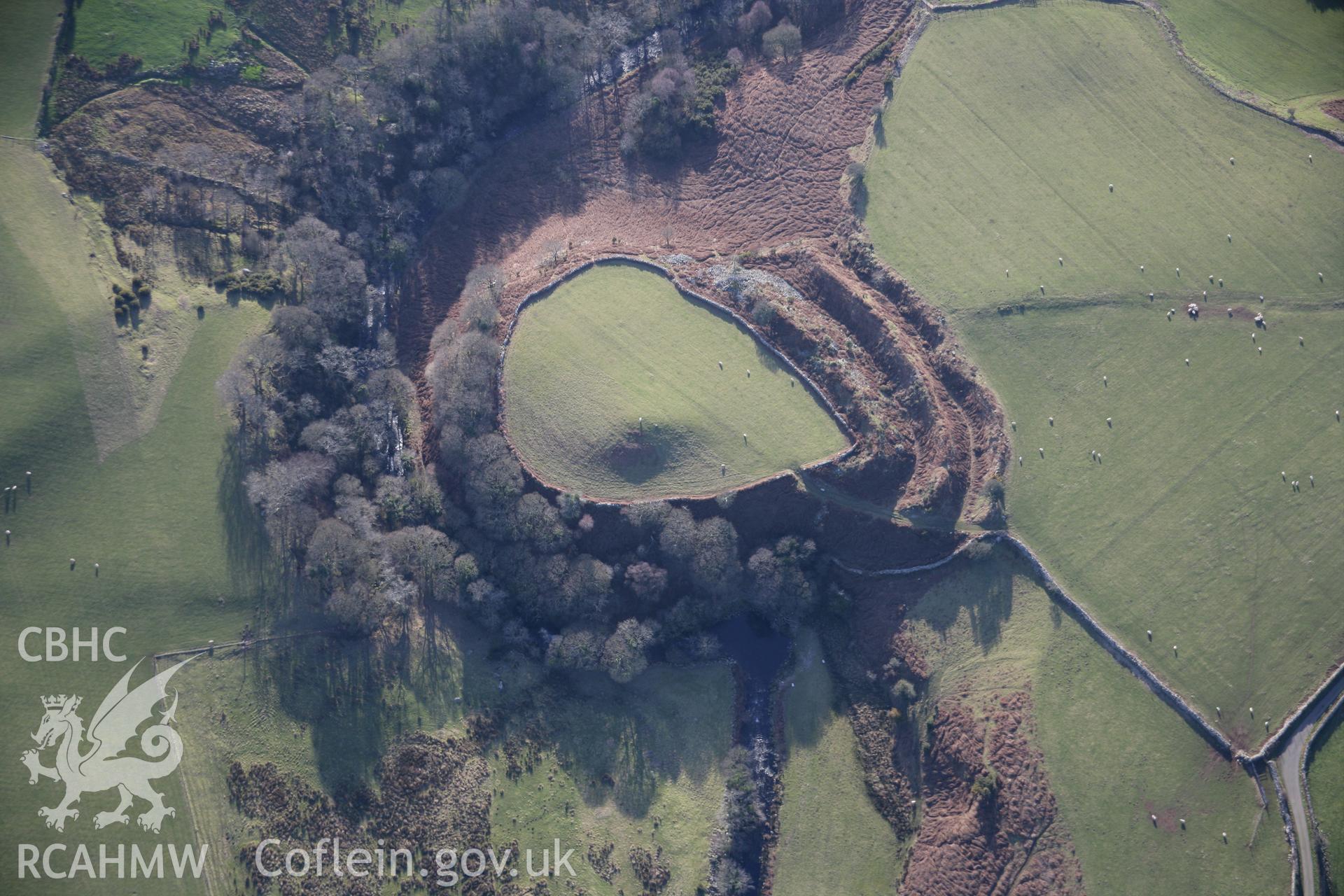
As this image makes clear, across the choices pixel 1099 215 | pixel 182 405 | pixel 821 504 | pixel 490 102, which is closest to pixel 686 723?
pixel 821 504

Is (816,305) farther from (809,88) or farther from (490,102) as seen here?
(490,102)

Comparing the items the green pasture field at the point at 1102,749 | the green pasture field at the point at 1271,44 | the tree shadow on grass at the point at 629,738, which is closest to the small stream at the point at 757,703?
the tree shadow on grass at the point at 629,738

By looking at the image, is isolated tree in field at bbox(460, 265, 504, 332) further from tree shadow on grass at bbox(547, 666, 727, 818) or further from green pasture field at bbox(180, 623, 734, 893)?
tree shadow on grass at bbox(547, 666, 727, 818)

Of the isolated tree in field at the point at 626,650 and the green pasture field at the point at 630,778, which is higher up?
the isolated tree in field at the point at 626,650

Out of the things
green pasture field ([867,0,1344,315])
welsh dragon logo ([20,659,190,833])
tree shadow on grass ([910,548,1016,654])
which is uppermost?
green pasture field ([867,0,1344,315])

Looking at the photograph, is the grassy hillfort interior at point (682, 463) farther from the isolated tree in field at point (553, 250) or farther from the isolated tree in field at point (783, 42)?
the isolated tree in field at point (783, 42)

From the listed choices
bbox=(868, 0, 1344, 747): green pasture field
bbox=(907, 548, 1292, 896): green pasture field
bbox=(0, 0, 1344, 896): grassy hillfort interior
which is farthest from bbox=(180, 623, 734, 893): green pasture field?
bbox=(868, 0, 1344, 747): green pasture field

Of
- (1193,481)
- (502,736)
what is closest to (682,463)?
(502,736)
